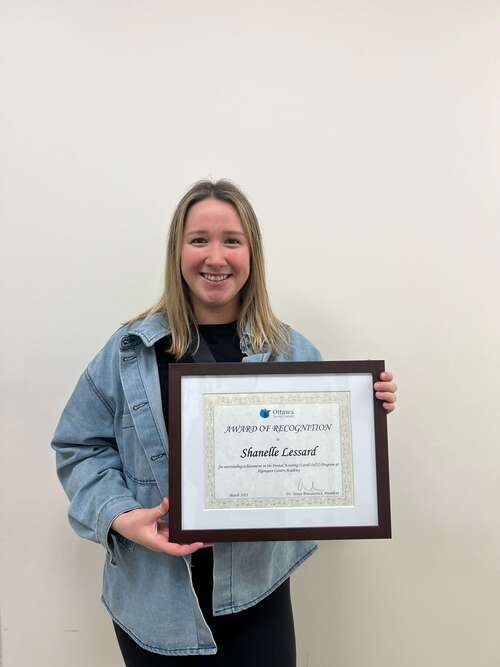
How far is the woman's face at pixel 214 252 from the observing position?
0.87m

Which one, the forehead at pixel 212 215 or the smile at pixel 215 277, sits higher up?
the forehead at pixel 212 215

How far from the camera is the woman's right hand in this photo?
0.73m

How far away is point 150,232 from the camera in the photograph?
119 centimetres

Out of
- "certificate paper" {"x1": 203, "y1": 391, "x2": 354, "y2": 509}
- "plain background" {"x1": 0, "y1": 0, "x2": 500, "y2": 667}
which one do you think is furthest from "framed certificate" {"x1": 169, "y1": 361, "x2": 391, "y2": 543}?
"plain background" {"x1": 0, "y1": 0, "x2": 500, "y2": 667}

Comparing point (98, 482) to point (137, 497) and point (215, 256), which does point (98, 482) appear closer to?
point (137, 497)

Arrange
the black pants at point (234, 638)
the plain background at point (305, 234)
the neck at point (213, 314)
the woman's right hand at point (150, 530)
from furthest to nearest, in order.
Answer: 1. the plain background at point (305, 234)
2. the neck at point (213, 314)
3. the black pants at point (234, 638)
4. the woman's right hand at point (150, 530)

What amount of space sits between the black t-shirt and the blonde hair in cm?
2

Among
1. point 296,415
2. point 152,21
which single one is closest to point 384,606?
point 296,415

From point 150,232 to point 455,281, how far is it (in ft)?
2.72

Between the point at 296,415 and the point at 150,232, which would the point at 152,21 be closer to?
the point at 150,232

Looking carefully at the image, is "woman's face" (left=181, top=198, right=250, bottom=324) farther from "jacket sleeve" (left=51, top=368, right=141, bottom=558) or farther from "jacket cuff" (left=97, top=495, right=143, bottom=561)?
"jacket cuff" (left=97, top=495, right=143, bottom=561)

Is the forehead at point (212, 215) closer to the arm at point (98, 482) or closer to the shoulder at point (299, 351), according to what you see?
the shoulder at point (299, 351)

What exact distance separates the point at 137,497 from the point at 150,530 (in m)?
0.11
